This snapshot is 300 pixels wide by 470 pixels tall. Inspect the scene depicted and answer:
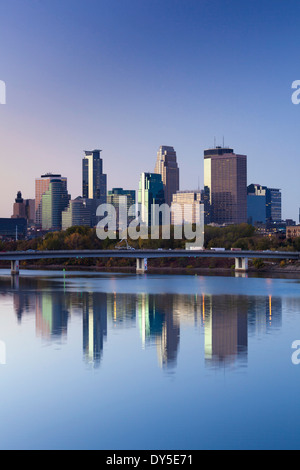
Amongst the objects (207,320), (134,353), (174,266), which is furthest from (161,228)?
(134,353)

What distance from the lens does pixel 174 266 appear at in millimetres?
155875

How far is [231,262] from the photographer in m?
155

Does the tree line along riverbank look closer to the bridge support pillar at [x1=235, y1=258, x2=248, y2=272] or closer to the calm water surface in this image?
the bridge support pillar at [x1=235, y1=258, x2=248, y2=272]

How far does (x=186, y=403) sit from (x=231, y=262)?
132199mm

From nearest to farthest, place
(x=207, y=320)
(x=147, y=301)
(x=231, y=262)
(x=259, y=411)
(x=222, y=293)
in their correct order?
(x=259, y=411)
(x=207, y=320)
(x=147, y=301)
(x=222, y=293)
(x=231, y=262)

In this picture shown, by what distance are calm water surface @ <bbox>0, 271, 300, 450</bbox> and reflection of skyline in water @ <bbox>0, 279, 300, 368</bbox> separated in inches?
4.6

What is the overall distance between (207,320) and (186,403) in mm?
24586

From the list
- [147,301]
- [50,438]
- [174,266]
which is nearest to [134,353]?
[50,438]

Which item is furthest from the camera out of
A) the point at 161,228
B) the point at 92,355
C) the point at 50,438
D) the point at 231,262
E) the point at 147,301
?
the point at 161,228

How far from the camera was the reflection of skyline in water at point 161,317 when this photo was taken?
36.2 meters

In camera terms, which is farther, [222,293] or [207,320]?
[222,293]

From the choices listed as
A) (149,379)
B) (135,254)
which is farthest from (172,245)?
(149,379)

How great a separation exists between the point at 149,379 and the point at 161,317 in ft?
74.2
